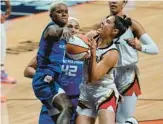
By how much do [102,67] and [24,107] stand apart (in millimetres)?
3442

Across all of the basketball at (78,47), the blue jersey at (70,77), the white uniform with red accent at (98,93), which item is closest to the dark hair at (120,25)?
the white uniform with red accent at (98,93)

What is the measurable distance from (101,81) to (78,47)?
1.19ft

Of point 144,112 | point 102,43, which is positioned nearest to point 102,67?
point 102,43

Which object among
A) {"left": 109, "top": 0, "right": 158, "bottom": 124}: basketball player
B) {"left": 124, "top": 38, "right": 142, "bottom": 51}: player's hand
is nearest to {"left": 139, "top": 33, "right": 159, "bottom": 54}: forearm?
{"left": 109, "top": 0, "right": 158, "bottom": 124}: basketball player

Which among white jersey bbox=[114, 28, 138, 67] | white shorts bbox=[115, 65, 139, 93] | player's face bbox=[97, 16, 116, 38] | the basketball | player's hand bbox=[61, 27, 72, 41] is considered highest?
A: player's face bbox=[97, 16, 116, 38]

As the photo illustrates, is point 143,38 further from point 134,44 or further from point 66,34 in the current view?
point 66,34

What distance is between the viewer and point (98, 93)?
5.83 metres

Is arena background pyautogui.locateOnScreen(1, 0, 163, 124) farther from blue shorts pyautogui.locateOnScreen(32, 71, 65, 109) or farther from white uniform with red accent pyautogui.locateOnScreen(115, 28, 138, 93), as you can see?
blue shorts pyautogui.locateOnScreen(32, 71, 65, 109)

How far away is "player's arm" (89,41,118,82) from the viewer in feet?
18.5

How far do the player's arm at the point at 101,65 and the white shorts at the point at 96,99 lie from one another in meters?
0.16

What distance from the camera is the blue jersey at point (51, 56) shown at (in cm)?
614

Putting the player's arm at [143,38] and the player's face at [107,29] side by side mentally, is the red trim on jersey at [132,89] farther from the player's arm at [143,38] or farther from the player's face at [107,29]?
the player's face at [107,29]

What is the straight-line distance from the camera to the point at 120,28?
596 centimetres

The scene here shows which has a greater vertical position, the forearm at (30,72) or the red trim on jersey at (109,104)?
the forearm at (30,72)
